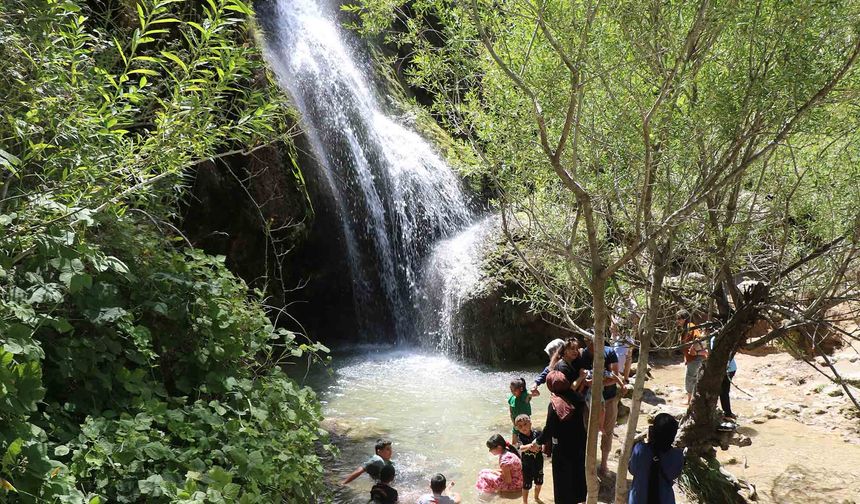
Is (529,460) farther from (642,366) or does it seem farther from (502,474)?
(642,366)

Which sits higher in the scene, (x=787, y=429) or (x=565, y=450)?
(x=565, y=450)

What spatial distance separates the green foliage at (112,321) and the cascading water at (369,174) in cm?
970

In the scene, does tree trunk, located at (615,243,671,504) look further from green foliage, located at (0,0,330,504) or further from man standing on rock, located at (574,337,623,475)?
green foliage, located at (0,0,330,504)

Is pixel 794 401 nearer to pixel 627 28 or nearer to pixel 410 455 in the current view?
pixel 410 455

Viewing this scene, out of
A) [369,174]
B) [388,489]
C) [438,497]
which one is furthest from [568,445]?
[369,174]

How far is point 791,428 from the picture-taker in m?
7.80

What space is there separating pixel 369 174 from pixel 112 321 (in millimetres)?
11322

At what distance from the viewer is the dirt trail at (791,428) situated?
219 inches

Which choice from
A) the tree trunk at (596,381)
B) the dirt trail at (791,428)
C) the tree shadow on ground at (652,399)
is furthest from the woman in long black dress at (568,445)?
the tree shadow on ground at (652,399)

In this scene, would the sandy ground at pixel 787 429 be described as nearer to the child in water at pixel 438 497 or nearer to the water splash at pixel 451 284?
the child in water at pixel 438 497

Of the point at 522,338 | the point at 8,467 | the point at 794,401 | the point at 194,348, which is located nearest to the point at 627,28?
the point at 194,348

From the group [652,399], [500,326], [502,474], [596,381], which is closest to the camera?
[596,381]

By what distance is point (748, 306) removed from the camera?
514 centimetres

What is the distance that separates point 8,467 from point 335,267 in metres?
11.7
